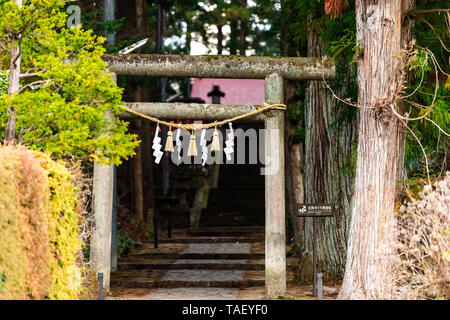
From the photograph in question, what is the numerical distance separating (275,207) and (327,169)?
2.37m

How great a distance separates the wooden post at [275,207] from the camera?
34.5 ft

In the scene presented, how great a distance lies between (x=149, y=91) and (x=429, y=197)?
19189 millimetres

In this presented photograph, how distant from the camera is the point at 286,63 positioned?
1083 cm

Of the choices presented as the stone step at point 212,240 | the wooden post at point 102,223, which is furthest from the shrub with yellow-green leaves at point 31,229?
the stone step at point 212,240

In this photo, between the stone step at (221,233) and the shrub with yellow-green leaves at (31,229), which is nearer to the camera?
the shrub with yellow-green leaves at (31,229)

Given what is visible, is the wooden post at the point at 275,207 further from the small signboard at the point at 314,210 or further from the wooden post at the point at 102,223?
the wooden post at the point at 102,223

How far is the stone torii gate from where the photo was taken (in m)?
10.6

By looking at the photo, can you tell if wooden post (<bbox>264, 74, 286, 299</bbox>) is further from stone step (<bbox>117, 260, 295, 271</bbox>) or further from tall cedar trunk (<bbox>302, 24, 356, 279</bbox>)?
stone step (<bbox>117, 260, 295, 271</bbox>)

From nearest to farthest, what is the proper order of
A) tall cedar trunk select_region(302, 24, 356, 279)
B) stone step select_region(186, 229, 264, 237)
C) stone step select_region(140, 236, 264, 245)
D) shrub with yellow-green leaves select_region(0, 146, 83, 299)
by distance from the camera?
shrub with yellow-green leaves select_region(0, 146, 83, 299)
tall cedar trunk select_region(302, 24, 356, 279)
stone step select_region(140, 236, 264, 245)
stone step select_region(186, 229, 264, 237)

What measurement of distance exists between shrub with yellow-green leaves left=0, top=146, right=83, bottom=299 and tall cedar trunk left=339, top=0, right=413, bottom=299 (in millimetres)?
4219

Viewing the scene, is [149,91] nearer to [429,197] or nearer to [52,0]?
[52,0]

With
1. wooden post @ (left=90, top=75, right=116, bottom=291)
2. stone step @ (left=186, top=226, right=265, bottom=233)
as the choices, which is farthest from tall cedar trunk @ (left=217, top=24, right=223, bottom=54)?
wooden post @ (left=90, top=75, right=116, bottom=291)

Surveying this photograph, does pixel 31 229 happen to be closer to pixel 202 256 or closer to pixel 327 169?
pixel 327 169

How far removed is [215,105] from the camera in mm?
10875
